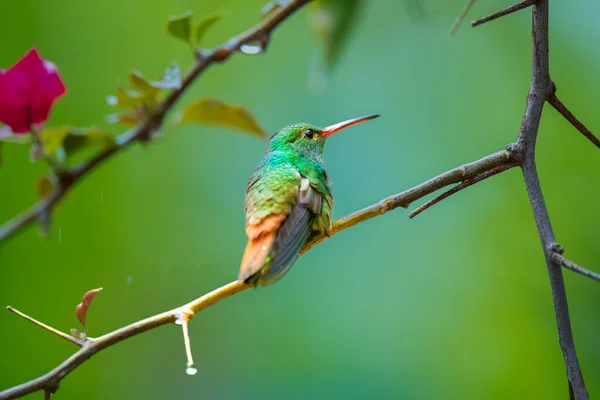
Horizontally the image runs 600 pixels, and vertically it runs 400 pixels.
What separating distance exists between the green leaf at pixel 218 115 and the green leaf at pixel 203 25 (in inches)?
2.1

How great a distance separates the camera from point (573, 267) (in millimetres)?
504

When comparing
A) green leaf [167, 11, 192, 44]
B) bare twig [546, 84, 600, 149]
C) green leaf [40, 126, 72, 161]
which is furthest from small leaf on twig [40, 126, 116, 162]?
bare twig [546, 84, 600, 149]

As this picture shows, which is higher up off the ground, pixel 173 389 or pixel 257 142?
pixel 257 142

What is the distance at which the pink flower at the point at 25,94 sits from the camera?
1.74 ft

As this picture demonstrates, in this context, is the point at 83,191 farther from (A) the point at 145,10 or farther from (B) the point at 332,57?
(B) the point at 332,57

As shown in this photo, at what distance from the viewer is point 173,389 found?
7.74 feet

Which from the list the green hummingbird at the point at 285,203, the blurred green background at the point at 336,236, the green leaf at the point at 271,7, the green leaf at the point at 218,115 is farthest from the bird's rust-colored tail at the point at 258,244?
Result: the blurred green background at the point at 336,236

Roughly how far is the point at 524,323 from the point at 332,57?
175 cm

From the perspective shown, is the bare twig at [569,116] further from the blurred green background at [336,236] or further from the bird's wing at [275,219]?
the blurred green background at [336,236]

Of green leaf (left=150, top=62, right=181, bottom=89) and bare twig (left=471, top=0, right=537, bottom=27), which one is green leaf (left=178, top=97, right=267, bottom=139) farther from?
bare twig (left=471, top=0, right=537, bottom=27)

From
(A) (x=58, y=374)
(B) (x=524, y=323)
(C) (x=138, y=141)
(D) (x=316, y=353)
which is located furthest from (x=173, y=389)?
(C) (x=138, y=141)

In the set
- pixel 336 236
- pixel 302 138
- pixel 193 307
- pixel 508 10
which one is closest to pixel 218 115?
pixel 193 307

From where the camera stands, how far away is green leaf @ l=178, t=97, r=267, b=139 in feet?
1.88

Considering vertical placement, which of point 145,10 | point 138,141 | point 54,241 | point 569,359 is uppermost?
point 145,10
